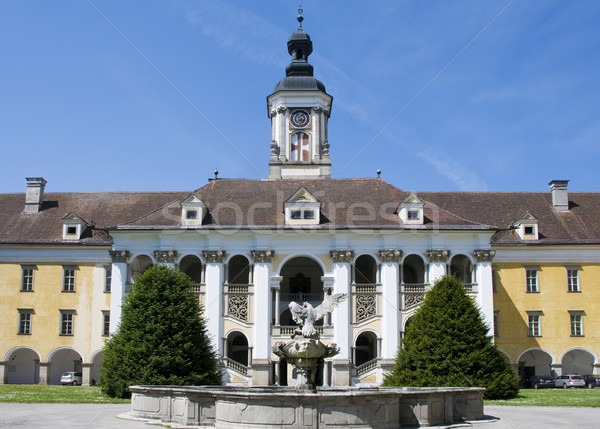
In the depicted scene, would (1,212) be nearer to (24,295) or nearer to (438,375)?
(24,295)

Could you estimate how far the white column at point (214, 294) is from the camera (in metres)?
42.0

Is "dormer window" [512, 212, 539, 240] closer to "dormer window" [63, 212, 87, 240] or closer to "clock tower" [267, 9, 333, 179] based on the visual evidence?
"clock tower" [267, 9, 333, 179]

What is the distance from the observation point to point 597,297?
46.6 meters

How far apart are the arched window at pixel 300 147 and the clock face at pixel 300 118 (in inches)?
36.1

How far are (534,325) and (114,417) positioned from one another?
110 ft

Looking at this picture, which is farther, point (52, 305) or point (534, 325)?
point (52, 305)

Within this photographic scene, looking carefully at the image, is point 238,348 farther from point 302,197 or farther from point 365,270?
point 302,197

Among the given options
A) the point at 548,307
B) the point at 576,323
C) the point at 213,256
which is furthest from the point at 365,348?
the point at 576,323

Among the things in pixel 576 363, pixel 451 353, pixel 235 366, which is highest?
pixel 451 353

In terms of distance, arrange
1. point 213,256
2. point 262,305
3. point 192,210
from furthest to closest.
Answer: point 192,210 < point 213,256 < point 262,305

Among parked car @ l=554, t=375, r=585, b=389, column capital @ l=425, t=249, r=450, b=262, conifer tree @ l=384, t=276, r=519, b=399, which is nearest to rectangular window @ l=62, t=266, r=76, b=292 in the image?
column capital @ l=425, t=249, r=450, b=262

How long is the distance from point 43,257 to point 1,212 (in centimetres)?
628

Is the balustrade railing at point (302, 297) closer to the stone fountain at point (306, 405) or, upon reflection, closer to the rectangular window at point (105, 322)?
the rectangular window at point (105, 322)

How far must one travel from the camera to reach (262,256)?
43.1m
